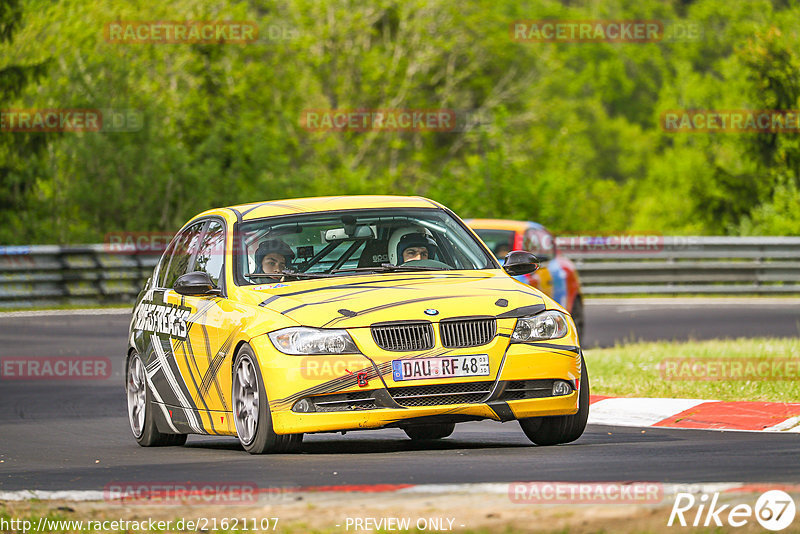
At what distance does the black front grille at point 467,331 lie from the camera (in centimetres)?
944

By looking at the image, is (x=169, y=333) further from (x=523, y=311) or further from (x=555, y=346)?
(x=555, y=346)

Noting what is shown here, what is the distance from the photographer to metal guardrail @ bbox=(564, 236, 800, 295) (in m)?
32.9

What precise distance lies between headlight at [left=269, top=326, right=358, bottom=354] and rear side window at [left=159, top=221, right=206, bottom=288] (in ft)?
7.33

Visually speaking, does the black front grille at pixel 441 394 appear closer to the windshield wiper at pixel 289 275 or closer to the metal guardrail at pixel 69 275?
the windshield wiper at pixel 289 275

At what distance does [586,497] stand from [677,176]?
64.4m

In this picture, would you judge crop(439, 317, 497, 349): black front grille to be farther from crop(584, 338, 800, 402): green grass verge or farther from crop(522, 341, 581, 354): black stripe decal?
crop(584, 338, 800, 402): green grass verge

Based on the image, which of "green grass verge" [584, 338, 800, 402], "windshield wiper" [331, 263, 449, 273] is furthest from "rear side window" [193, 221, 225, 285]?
"green grass verge" [584, 338, 800, 402]

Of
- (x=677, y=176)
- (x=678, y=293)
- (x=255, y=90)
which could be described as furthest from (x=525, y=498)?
(x=677, y=176)

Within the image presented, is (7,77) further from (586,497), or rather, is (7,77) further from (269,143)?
(586,497)

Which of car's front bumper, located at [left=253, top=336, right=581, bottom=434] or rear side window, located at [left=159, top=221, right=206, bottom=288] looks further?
rear side window, located at [left=159, top=221, right=206, bottom=288]

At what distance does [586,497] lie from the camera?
688cm

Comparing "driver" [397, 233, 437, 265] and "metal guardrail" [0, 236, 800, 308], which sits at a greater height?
"driver" [397, 233, 437, 265]

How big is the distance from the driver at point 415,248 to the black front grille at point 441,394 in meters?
1.49

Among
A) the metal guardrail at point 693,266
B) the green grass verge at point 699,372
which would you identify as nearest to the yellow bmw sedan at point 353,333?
the green grass verge at point 699,372
